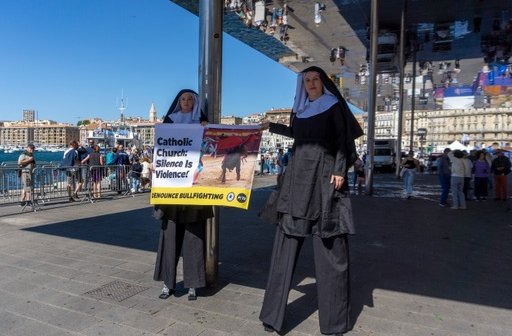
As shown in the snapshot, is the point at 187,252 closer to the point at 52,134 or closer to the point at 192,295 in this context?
the point at 192,295

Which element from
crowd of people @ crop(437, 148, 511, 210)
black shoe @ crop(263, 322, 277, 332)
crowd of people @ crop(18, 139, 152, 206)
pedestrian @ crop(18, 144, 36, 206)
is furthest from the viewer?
crowd of people @ crop(437, 148, 511, 210)

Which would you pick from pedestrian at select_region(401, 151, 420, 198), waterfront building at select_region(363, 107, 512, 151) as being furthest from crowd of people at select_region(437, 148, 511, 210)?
waterfront building at select_region(363, 107, 512, 151)

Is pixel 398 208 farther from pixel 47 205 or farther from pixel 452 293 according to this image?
pixel 47 205

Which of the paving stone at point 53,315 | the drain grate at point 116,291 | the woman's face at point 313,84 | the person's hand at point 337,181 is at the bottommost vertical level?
the paving stone at point 53,315

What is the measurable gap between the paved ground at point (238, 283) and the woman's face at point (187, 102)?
1787 mm

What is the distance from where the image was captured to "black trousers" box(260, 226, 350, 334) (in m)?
2.92

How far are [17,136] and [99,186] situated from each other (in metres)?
150

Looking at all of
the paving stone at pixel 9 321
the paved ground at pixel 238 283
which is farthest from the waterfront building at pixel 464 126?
the paving stone at pixel 9 321

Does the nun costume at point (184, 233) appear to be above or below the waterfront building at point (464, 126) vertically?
below

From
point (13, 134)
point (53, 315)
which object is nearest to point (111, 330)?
point (53, 315)

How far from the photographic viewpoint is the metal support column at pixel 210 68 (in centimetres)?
389

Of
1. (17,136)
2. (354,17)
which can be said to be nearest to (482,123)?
(354,17)

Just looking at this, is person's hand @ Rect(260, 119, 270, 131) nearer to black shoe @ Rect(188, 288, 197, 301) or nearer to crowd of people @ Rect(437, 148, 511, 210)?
black shoe @ Rect(188, 288, 197, 301)

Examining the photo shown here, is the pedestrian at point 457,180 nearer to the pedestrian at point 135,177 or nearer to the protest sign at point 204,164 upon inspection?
the protest sign at point 204,164
